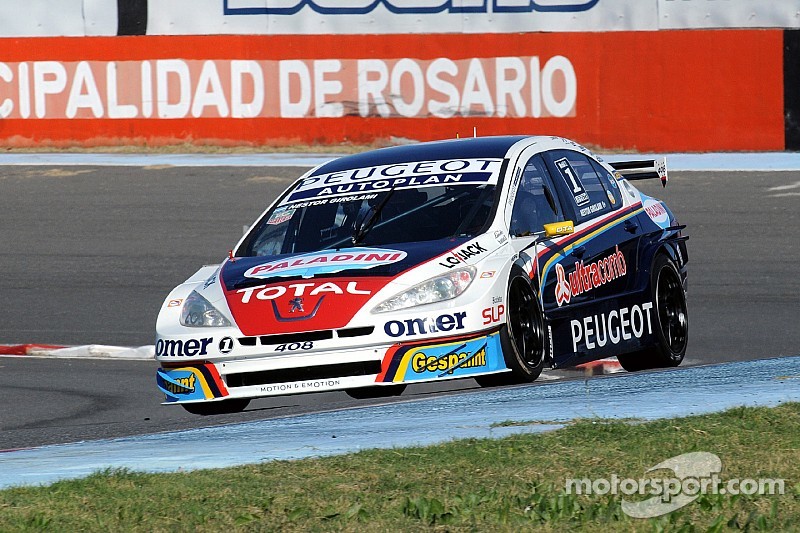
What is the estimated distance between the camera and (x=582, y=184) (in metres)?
9.35

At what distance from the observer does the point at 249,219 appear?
51.9 feet

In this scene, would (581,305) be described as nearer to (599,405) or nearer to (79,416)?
(599,405)

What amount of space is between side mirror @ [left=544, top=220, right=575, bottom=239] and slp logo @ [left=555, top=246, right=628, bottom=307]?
0.69 feet

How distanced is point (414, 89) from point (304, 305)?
11.9m

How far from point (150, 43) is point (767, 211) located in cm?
867

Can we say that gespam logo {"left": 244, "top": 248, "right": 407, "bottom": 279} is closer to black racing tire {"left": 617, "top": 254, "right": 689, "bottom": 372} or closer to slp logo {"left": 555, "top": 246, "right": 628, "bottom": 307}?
slp logo {"left": 555, "top": 246, "right": 628, "bottom": 307}

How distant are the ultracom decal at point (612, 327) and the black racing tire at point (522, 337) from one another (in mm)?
430

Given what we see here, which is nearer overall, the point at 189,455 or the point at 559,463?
the point at 559,463

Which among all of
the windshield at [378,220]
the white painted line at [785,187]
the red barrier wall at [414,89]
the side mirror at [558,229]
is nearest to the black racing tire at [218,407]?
the windshield at [378,220]

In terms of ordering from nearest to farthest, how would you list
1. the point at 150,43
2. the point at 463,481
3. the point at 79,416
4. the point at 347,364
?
the point at 463,481 → the point at 347,364 → the point at 79,416 → the point at 150,43

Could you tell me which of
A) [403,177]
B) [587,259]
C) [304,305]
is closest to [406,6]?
[403,177]

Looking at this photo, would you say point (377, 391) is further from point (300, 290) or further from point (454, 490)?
point (454, 490)

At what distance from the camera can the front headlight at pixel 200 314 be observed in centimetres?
771

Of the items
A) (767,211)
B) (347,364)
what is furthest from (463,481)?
(767,211)
